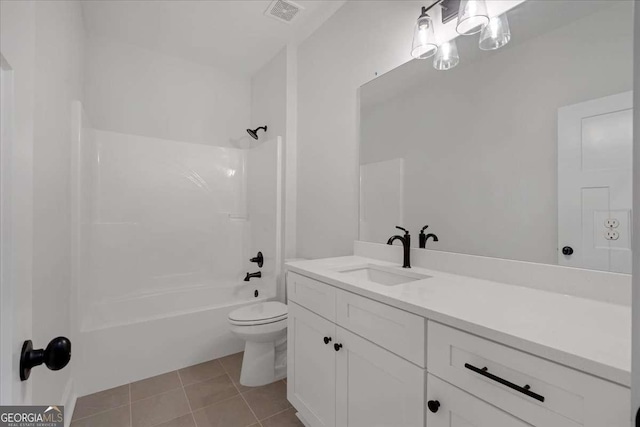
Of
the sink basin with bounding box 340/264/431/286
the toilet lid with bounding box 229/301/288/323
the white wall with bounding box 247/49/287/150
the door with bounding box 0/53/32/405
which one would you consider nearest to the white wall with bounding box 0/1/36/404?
the door with bounding box 0/53/32/405

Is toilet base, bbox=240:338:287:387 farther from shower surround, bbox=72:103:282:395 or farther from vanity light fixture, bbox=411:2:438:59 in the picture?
vanity light fixture, bbox=411:2:438:59

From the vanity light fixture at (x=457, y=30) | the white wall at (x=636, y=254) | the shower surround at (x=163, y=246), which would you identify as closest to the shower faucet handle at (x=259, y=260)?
the shower surround at (x=163, y=246)

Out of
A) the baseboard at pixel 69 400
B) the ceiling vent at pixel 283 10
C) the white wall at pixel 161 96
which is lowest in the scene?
the baseboard at pixel 69 400

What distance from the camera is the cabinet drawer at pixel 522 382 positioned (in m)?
0.57

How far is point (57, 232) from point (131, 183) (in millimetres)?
1261

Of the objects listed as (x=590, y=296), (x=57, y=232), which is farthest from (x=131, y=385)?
(x=590, y=296)

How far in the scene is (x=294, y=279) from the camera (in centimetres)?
159

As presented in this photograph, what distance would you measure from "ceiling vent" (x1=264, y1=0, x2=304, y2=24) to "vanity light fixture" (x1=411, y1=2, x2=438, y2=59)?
1.10m

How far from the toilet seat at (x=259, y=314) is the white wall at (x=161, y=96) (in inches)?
72.1

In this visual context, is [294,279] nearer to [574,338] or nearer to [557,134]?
[574,338]

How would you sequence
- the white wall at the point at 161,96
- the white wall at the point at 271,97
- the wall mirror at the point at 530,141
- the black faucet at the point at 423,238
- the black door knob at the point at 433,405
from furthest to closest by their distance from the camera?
the white wall at the point at 271,97
the white wall at the point at 161,96
the black faucet at the point at 423,238
the wall mirror at the point at 530,141
the black door knob at the point at 433,405

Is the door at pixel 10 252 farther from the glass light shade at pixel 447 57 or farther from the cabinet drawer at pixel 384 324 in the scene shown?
the glass light shade at pixel 447 57

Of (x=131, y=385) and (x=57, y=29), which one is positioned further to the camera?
(x=131, y=385)

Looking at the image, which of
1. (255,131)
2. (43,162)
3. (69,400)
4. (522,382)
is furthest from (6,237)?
(255,131)
